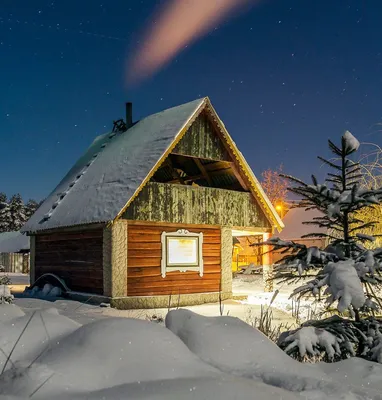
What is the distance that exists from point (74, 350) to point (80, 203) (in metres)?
13.1

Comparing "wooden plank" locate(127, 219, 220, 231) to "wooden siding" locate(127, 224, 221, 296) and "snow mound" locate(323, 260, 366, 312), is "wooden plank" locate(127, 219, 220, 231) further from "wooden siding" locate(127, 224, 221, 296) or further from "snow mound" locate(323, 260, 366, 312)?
"snow mound" locate(323, 260, 366, 312)

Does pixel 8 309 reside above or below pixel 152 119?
below

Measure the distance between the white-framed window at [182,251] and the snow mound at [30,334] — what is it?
11.6 meters

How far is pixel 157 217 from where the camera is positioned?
48.4 feet

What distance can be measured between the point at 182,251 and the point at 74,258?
344 centimetres

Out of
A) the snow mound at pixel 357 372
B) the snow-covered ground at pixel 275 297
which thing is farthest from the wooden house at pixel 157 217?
the snow mound at pixel 357 372

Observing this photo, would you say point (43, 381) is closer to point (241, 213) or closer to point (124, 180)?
point (124, 180)

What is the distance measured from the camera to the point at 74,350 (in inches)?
114

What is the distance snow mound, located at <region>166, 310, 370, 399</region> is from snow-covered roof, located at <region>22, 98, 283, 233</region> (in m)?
9.94

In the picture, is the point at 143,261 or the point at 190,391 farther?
the point at 143,261

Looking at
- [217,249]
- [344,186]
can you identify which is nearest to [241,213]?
[217,249]

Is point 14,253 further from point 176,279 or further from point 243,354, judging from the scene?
point 243,354

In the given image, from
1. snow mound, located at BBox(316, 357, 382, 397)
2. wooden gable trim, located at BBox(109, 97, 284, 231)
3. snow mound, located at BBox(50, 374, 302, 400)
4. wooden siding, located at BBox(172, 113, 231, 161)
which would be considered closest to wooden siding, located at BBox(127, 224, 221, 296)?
wooden gable trim, located at BBox(109, 97, 284, 231)

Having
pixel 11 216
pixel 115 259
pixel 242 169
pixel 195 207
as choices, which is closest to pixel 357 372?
pixel 115 259
